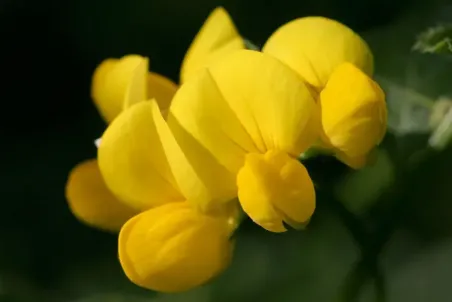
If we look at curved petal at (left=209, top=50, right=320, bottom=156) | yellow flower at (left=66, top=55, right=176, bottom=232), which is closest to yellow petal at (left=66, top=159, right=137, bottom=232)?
yellow flower at (left=66, top=55, right=176, bottom=232)

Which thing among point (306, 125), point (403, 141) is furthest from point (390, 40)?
point (306, 125)

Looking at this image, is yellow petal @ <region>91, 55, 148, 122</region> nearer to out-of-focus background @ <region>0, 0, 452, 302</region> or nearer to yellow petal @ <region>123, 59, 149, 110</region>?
yellow petal @ <region>123, 59, 149, 110</region>

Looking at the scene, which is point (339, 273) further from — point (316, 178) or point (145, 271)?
point (145, 271)

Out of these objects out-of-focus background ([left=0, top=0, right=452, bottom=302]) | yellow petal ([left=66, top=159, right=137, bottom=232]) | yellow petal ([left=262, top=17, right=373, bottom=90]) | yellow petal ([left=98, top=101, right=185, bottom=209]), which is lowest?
out-of-focus background ([left=0, top=0, right=452, bottom=302])

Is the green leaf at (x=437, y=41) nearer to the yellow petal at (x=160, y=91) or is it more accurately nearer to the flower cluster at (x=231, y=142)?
the flower cluster at (x=231, y=142)

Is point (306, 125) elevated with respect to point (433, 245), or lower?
elevated

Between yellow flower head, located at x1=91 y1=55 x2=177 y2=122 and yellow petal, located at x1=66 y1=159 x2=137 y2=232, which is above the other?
yellow flower head, located at x1=91 y1=55 x2=177 y2=122

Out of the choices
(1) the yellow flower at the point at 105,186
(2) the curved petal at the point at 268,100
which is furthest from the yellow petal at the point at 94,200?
(2) the curved petal at the point at 268,100
